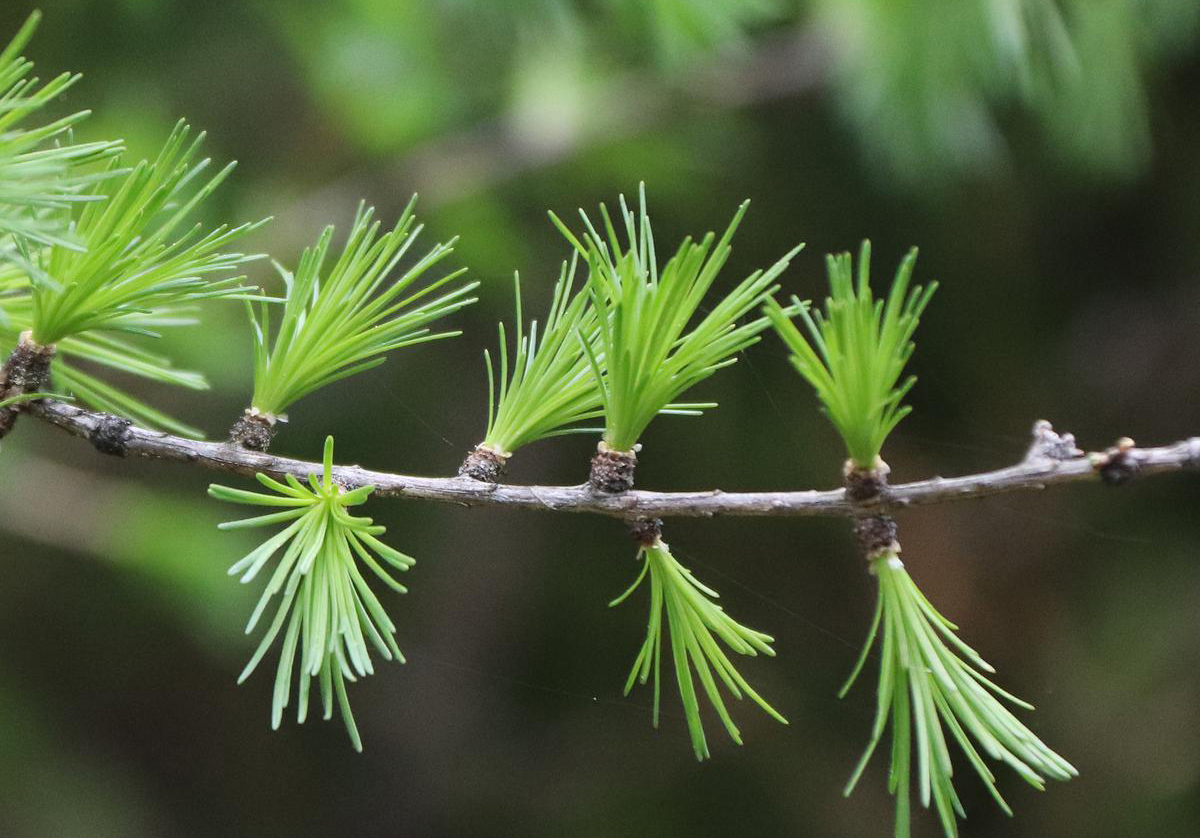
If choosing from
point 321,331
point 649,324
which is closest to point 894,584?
point 649,324

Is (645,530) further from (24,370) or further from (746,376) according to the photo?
(746,376)

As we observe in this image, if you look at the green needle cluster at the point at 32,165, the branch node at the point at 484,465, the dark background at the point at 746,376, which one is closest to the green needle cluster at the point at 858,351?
the branch node at the point at 484,465

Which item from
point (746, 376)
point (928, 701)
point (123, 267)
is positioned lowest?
point (928, 701)

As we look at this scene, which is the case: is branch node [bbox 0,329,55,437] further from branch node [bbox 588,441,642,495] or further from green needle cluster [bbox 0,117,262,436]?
branch node [bbox 588,441,642,495]

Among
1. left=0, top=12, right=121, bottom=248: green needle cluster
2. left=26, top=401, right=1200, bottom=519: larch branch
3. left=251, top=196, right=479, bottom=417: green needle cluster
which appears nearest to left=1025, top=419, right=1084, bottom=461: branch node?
left=26, top=401, right=1200, bottom=519: larch branch

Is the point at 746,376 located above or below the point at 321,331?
above

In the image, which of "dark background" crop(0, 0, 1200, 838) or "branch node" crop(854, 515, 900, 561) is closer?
"branch node" crop(854, 515, 900, 561)

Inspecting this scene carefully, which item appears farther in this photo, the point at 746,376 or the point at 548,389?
the point at 746,376
